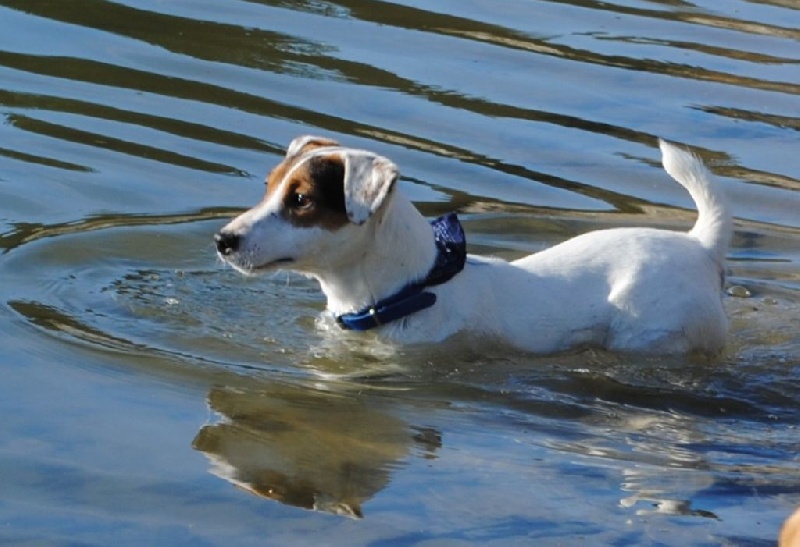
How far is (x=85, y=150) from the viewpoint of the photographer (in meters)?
9.05

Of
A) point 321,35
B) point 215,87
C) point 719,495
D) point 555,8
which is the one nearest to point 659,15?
point 555,8

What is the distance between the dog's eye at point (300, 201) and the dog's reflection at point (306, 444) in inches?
28.1

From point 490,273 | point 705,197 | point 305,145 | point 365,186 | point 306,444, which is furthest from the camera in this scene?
point 705,197

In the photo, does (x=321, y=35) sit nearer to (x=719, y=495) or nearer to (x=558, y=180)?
(x=558, y=180)

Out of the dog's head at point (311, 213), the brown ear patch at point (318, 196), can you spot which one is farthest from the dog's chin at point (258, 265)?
the brown ear patch at point (318, 196)

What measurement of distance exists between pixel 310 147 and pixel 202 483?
1.99 meters

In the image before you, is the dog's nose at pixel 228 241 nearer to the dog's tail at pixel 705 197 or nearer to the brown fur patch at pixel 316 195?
the brown fur patch at pixel 316 195

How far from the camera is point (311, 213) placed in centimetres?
635

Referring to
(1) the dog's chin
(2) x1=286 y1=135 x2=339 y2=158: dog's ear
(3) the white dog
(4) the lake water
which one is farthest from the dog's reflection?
(2) x1=286 y1=135 x2=339 y2=158: dog's ear

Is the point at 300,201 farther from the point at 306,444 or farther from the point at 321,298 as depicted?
the point at 321,298

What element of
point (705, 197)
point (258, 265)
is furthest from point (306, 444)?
point (705, 197)

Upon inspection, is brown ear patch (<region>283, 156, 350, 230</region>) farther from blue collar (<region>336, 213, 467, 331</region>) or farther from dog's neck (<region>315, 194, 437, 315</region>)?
blue collar (<region>336, 213, 467, 331</region>)

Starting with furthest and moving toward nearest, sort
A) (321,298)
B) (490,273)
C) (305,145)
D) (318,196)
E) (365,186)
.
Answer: (321,298), (490,273), (305,145), (318,196), (365,186)

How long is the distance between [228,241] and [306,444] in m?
1.03
